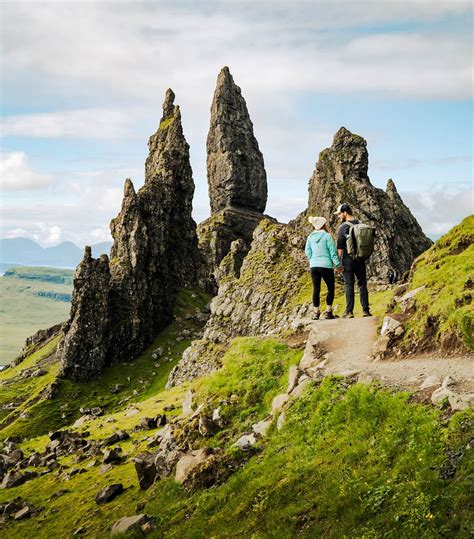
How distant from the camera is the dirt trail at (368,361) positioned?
1997 centimetres

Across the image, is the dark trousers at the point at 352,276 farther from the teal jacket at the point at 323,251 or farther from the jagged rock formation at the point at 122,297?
the jagged rock formation at the point at 122,297

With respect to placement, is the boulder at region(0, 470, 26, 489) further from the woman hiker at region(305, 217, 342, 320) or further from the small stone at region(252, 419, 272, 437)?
the woman hiker at region(305, 217, 342, 320)

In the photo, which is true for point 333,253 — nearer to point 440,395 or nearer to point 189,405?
point 189,405

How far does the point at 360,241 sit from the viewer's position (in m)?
29.8

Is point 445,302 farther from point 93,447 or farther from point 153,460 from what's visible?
point 93,447

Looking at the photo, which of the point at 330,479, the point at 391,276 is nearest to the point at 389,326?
the point at 330,479

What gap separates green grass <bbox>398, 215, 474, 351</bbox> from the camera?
22312mm

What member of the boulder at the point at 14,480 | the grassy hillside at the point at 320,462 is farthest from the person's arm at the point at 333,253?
the boulder at the point at 14,480

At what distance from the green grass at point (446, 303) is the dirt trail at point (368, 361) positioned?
1116 millimetres

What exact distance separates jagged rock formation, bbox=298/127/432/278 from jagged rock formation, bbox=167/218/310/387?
121ft

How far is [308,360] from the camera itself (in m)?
26.6

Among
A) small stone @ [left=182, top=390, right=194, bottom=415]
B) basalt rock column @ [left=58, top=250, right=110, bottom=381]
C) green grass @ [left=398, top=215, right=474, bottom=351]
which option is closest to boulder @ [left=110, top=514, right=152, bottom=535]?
small stone @ [left=182, top=390, right=194, bottom=415]

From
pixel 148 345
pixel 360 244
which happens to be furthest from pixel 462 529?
pixel 148 345

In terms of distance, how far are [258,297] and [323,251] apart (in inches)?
2741
